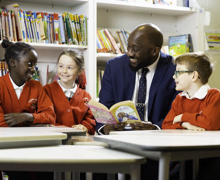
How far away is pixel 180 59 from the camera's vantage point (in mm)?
1975

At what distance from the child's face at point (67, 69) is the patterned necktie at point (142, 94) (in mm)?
529

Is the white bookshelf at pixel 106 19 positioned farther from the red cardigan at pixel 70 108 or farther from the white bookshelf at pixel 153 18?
the red cardigan at pixel 70 108

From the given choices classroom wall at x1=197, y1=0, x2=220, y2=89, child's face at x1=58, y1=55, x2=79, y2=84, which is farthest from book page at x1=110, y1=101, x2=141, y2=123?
classroom wall at x1=197, y1=0, x2=220, y2=89

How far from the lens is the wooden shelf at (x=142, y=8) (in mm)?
3223

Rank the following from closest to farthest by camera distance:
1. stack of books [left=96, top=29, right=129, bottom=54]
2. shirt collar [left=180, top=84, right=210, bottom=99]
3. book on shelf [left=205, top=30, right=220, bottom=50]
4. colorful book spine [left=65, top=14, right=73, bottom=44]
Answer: shirt collar [left=180, top=84, right=210, bottom=99], colorful book spine [left=65, top=14, right=73, bottom=44], stack of books [left=96, top=29, right=129, bottom=54], book on shelf [left=205, top=30, right=220, bottom=50]

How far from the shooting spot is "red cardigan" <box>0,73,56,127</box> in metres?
2.17

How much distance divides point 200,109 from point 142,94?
20.3 inches

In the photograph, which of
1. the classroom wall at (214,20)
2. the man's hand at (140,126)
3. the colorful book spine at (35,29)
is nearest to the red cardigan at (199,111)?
the man's hand at (140,126)

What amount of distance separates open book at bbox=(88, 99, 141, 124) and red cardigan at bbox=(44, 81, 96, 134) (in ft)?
1.81

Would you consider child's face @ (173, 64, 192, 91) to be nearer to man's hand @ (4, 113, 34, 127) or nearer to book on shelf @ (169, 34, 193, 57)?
man's hand @ (4, 113, 34, 127)

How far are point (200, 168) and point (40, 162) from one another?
114 cm

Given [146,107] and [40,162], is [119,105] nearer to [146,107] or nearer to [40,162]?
[146,107]

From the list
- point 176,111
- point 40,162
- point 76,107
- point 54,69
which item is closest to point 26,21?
point 54,69

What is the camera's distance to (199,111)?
188 centimetres
